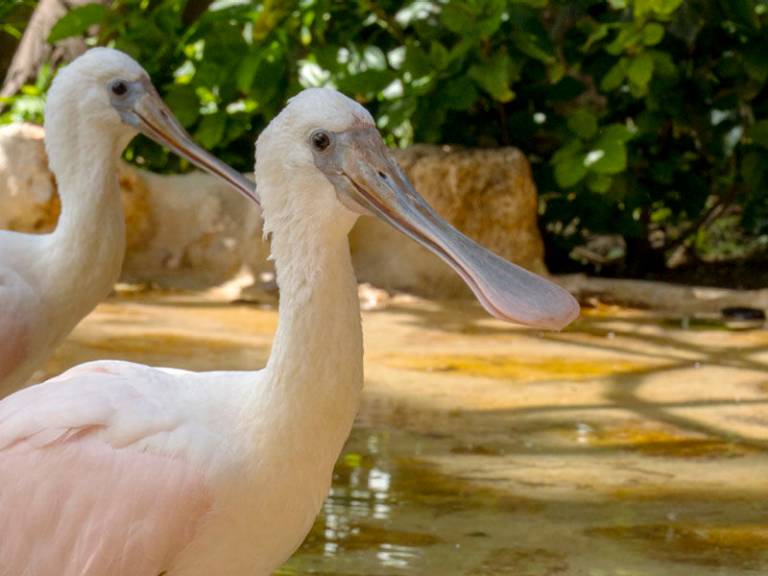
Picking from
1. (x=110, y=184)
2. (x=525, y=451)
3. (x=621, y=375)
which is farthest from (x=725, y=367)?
(x=110, y=184)

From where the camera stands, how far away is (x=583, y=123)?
8.08 metres

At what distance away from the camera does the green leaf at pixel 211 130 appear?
859cm

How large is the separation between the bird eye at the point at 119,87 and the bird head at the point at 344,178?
188 centimetres

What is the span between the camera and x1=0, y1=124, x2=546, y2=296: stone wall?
8.13 metres

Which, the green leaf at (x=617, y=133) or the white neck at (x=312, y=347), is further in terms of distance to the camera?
the green leaf at (x=617, y=133)

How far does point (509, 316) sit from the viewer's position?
2705mm

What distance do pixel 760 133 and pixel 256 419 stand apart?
19.6ft

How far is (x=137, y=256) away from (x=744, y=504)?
493 cm

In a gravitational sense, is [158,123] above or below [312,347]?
above

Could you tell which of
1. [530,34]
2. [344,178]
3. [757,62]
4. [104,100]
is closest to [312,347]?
[344,178]

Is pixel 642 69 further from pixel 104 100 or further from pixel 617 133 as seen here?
pixel 104 100

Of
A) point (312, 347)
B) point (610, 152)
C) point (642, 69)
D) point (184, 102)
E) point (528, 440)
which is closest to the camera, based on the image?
point (312, 347)

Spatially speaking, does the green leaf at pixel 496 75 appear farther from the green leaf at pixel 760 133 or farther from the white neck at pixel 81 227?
the white neck at pixel 81 227

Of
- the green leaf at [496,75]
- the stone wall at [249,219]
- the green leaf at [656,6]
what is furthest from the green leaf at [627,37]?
the stone wall at [249,219]
